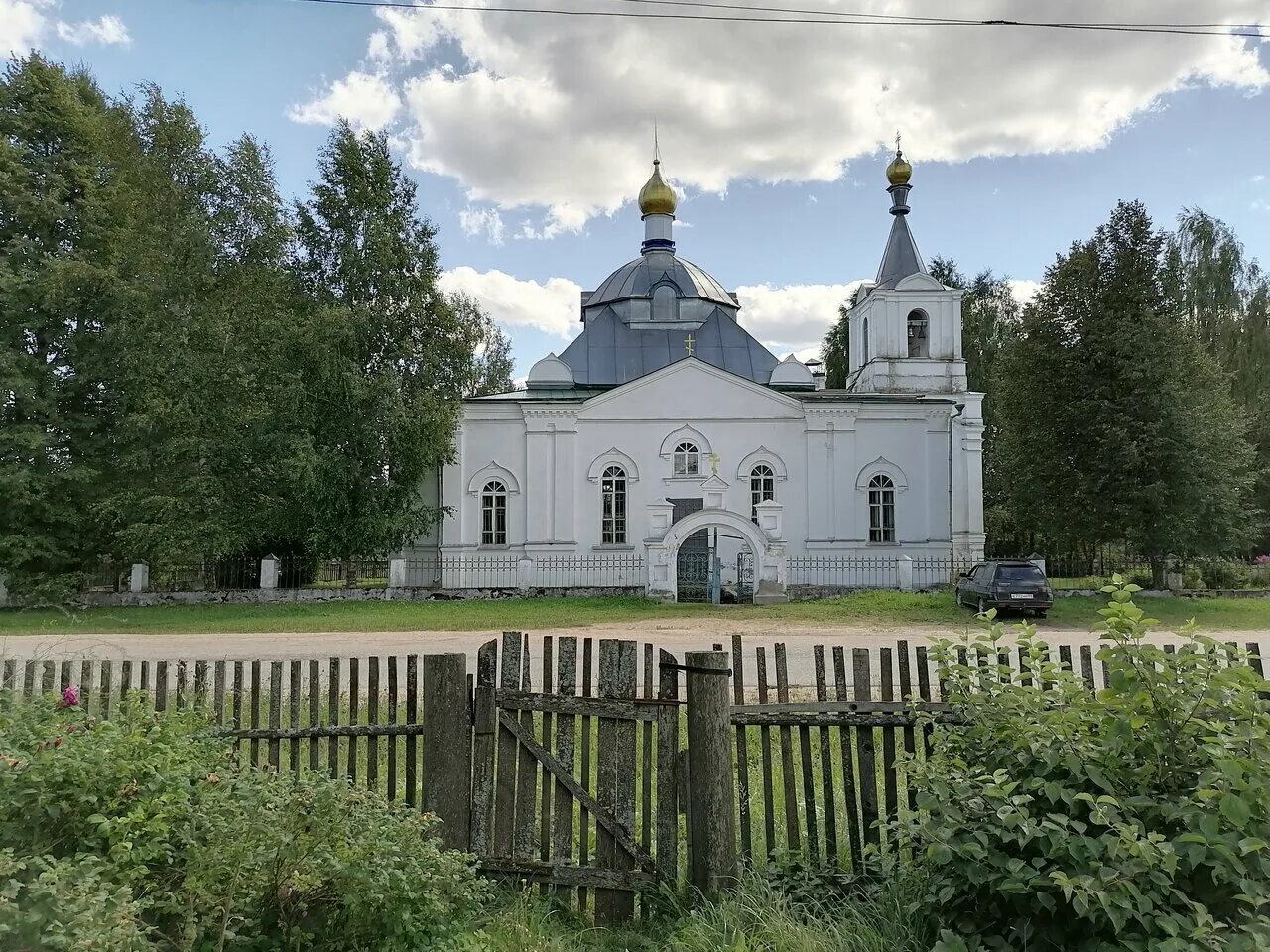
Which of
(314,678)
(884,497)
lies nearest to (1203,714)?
(314,678)

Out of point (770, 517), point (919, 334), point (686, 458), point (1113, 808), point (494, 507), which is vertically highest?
point (919, 334)

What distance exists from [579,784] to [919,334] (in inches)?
1073

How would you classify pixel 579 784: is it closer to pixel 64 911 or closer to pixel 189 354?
pixel 64 911

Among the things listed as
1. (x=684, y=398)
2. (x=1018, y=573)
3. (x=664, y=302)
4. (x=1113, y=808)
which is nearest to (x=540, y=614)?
(x=684, y=398)

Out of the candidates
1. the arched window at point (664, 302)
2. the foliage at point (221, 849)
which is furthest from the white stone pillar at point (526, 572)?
the foliage at point (221, 849)

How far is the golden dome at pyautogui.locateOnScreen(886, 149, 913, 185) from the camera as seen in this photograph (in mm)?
28469

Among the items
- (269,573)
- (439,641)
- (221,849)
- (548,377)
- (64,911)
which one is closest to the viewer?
(64,911)

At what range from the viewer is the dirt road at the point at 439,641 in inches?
469

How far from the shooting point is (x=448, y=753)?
13.6ft

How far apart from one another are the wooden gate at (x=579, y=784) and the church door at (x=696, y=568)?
17472 mm

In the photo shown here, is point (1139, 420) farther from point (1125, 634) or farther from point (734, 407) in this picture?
point (1125, 634)

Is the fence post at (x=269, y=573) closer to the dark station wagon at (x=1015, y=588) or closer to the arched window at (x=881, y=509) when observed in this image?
the dark station wagon at (x=1015, y=588)

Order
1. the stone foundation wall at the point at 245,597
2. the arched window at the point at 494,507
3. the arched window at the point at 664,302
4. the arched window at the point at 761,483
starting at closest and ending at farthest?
the stone foundation wall at the point at 245,597
the arched window at the point at 761,483
the arched window at the point at 494,507
the arched window at the point at 664,302

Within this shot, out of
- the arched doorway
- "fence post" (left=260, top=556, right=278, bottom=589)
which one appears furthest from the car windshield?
"fence post" (left=260, top=556, right=278, bottom=589)
